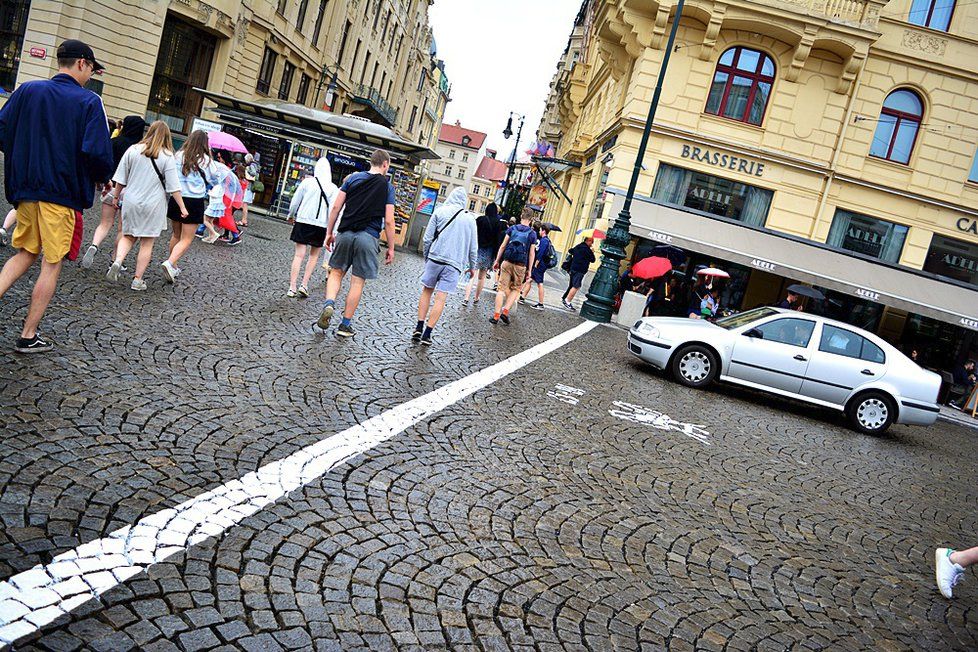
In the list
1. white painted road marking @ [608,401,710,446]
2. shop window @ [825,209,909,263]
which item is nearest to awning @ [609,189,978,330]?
shop window @ [825,209,909,263]

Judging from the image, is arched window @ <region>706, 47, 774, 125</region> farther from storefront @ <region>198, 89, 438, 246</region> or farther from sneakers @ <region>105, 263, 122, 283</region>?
sneakers @ <region>105, 263, 122, 283</region>

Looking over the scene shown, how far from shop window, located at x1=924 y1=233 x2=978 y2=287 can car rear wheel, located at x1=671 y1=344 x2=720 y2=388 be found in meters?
14.9

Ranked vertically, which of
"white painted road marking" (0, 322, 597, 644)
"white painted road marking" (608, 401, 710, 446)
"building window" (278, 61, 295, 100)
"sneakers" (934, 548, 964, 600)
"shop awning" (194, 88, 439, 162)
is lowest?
"white painted road marking" (0, 322, 597, 644)

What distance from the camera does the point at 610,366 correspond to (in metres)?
10.9

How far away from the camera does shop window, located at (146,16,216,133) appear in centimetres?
2670

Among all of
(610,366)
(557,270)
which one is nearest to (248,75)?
(557,270)

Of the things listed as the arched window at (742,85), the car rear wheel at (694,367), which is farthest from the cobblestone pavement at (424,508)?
the arched window at (742,85)

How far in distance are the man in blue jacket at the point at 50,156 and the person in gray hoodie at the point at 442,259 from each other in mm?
4175

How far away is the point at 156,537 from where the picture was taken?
3.17 meters

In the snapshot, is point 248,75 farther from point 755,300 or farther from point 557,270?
point 755,300

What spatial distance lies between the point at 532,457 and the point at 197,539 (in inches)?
109

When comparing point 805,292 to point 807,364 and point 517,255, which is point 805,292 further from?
point 517,255

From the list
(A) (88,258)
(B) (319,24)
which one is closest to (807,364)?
(A) (88,258)

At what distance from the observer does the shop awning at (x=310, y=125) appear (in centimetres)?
2270
